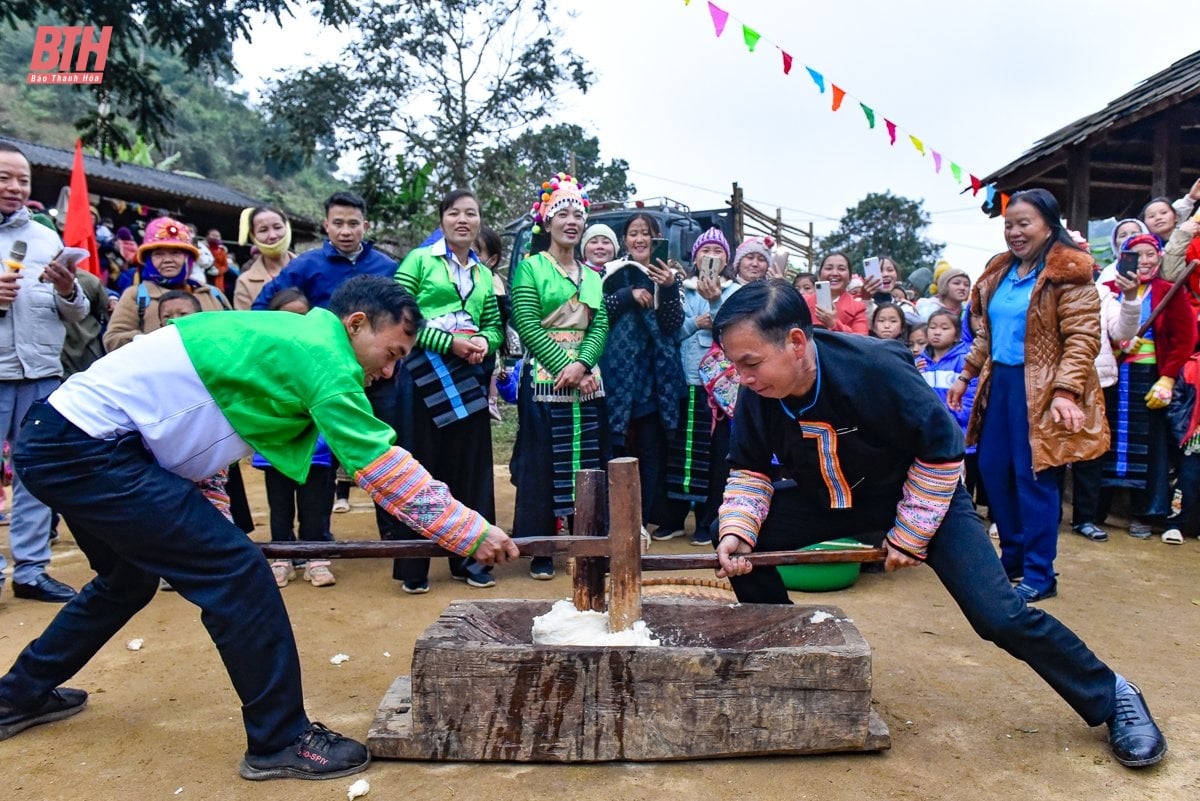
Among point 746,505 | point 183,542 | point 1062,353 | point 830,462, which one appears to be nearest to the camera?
point 183,542

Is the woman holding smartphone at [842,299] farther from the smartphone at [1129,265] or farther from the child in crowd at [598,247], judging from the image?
the smartphone at [1129,265]

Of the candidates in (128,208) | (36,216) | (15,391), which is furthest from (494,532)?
(128,208)

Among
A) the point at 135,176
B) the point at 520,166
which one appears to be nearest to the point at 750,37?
the point at 520,166

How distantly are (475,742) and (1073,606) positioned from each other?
306 centimetres

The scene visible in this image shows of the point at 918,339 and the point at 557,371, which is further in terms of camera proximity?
the point at 918,339

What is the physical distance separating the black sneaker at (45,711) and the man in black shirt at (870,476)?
2.26 meters

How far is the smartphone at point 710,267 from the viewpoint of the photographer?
5.30m

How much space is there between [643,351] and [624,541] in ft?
8.07

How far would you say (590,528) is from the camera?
2.96 metres

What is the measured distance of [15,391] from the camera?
410 centimetres

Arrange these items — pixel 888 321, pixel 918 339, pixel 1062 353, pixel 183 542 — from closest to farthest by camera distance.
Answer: pixel 183 542
pixel 1062 353
pixel 888 321
pixel 918 339

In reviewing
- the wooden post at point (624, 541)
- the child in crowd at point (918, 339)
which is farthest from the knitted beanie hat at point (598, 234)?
the wooden post at point (624, 541)

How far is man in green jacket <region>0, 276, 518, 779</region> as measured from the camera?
2445mm

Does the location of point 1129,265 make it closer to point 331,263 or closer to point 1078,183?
point 1078,183
